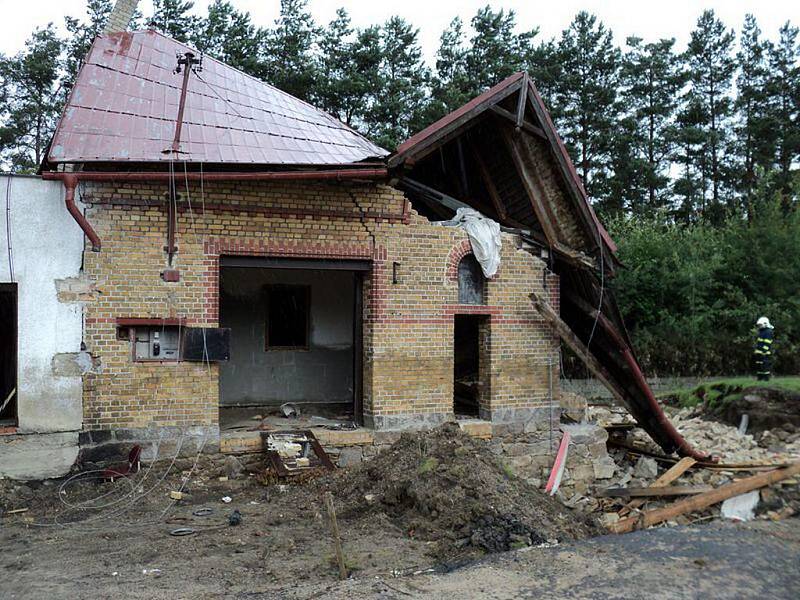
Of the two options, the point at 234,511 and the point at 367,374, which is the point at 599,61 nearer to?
the point at 367,374

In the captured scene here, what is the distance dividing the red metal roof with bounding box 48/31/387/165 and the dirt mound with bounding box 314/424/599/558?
13.3ft

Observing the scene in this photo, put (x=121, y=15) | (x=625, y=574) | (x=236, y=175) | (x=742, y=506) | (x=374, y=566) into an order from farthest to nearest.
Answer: (x=121, y=15), (x=742, y=506), (x=236, y=175), (x=374, y=566), (x=625, y=574)

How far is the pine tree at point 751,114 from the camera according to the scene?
29047 mm

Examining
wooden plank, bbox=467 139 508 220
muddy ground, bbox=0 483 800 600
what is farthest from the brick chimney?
muddy ground, bbox=0 483 800 600

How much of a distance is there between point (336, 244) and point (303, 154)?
1.33 m

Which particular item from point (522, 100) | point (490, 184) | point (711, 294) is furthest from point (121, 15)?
point (711, 294)

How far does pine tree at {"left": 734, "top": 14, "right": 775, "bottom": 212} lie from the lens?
29047 mm

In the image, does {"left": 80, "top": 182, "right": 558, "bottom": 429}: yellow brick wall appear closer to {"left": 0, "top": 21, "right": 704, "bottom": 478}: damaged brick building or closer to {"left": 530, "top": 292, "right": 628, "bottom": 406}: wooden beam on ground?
{"left": 0, "top": 21, "right": 704, "bottom": 478}: damaged brick building

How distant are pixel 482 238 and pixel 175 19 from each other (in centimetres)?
2139

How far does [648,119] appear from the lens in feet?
97.8

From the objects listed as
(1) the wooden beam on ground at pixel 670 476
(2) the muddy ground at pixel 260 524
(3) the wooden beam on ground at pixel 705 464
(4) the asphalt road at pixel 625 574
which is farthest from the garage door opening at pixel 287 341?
(4) the asphalt road at pixel 625 574

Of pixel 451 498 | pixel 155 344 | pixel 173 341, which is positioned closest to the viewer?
pixel 451 498

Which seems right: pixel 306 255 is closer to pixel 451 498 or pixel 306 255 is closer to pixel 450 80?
pixel 451 498

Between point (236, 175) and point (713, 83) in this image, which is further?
point (713, 83)
